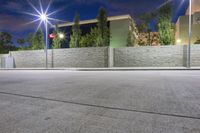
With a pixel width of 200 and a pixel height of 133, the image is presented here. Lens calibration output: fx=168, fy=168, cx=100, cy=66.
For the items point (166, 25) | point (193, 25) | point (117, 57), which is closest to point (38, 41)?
point (117, 57)

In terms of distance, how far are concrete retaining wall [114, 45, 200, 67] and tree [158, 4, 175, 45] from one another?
6.00 feet

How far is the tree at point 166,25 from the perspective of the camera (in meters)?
18.8

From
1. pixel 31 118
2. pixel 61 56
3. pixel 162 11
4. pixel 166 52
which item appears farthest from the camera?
pixel 61 56

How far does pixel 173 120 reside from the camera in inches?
109

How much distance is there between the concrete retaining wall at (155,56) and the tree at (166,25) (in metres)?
1.83

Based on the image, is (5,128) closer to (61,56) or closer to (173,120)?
(173,120)

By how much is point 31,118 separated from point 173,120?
2437mm

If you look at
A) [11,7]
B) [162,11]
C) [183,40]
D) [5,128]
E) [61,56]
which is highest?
[11,7]

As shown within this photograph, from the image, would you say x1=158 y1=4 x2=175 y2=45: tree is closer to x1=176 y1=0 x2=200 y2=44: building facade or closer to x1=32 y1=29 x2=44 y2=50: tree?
x1=176 y1=0 x2=200 y2=44: building facade

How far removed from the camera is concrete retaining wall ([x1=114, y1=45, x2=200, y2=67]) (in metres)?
17.0

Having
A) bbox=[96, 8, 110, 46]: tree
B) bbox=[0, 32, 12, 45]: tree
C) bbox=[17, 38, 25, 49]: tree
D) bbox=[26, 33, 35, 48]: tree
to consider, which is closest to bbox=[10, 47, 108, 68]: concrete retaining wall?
bbox=[96, 8, 110, 46]: tree

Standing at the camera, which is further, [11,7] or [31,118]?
[11,7]

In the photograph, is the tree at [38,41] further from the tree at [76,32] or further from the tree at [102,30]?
the tree at [102,30]

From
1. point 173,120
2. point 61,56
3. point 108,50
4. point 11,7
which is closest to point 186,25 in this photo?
point 108,50
